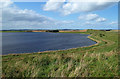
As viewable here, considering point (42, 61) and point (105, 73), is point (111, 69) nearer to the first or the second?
point (105, 73)

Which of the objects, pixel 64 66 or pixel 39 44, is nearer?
pixel 64 66

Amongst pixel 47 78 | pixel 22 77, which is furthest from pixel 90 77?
pixel 22 77

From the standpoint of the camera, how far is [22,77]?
7977 mm

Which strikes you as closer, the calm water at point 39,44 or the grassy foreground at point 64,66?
the grassy foreground at point 64,66

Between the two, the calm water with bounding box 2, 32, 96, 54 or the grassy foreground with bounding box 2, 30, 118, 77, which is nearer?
the grassy foreground with bounding box 2, 30, 118, 77

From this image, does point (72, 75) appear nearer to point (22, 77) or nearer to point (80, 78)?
point (80, 78)

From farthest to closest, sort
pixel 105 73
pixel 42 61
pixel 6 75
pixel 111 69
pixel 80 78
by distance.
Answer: pixel 42 61, pixel 111 69, pixel 105 73, pixel 6 75, pixel 80 78

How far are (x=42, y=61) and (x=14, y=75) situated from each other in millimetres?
4349

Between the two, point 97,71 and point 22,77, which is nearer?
point 22,77

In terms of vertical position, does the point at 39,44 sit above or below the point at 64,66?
above

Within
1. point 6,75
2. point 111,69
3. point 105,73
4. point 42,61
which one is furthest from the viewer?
point 42,61

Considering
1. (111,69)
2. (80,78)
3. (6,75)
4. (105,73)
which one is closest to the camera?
(80,78)

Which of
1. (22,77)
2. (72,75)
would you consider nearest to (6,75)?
(22,77)

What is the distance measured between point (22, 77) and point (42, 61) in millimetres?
4207
